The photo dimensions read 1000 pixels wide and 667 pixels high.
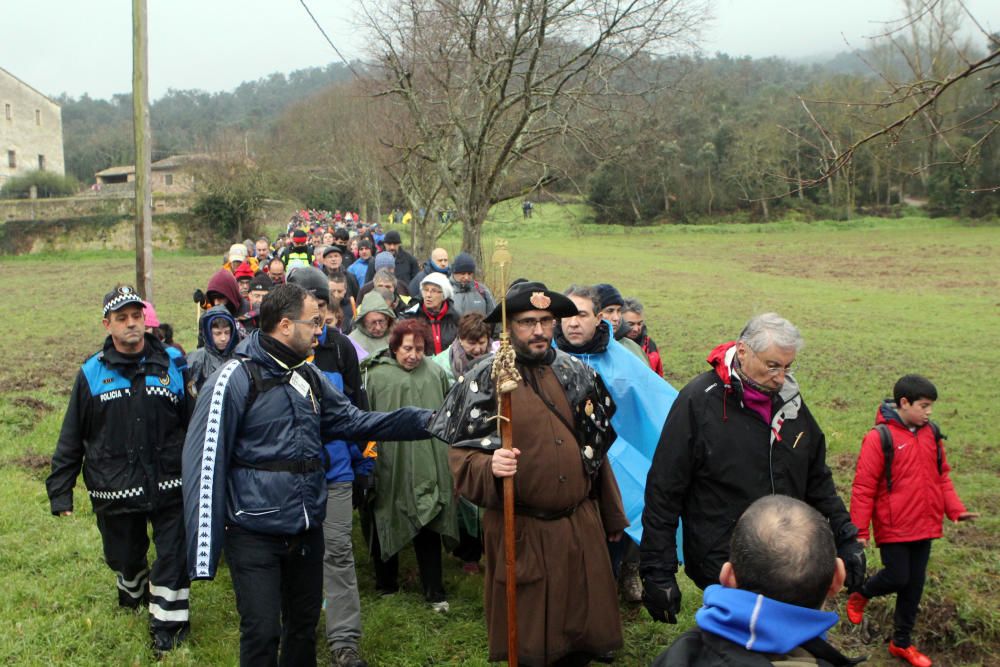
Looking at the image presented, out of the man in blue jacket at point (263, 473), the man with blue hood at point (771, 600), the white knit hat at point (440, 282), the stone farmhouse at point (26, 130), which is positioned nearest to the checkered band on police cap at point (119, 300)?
the man in blue jacket at point (263, 473)

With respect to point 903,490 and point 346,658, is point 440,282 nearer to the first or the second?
point 346,658

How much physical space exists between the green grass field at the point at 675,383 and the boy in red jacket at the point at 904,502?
1.56ft

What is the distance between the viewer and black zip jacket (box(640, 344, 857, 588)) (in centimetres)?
400

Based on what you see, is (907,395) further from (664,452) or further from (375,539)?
(375,539)

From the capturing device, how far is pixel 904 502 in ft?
18.7

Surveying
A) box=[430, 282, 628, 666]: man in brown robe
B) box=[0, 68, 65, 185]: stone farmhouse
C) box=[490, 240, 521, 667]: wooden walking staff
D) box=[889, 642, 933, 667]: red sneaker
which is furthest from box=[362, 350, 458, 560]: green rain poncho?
box=[0, 68, 65, 185]: stone farmhouse

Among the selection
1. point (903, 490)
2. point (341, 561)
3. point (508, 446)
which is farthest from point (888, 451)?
point (341, 561)

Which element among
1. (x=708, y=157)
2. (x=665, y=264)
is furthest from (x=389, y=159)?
(x=708, y=157)

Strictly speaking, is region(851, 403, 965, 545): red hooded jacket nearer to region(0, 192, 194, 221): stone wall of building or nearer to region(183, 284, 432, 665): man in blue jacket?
region(183, 284, 432, 665): man in blue jacket

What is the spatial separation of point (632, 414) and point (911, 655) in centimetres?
236

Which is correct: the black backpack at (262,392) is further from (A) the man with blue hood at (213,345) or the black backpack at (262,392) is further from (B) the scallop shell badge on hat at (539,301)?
(A) the man with blue hood at (213,345)

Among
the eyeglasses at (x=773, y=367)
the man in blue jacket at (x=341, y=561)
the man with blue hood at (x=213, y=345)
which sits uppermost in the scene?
the eyeglasses at (x=773, y=367)

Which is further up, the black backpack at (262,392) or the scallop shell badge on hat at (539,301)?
the scallop shell badge on hat at (539,301)

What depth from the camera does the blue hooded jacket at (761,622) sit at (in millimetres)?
2154
